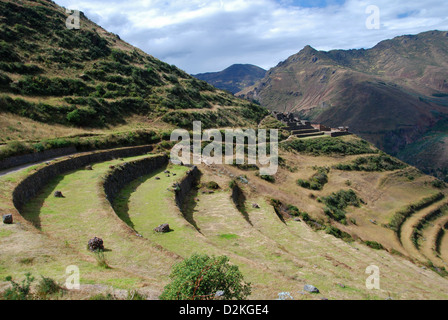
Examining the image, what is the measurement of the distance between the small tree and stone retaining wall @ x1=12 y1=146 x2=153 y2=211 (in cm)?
1209

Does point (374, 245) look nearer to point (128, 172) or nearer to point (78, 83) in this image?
point (128, 172)

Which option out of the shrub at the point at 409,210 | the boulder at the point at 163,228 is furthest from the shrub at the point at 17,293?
the shrub at the point at 409,210

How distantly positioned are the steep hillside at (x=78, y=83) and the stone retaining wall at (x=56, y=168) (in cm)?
659

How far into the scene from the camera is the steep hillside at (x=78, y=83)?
122ft

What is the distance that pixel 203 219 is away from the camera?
74.0ft

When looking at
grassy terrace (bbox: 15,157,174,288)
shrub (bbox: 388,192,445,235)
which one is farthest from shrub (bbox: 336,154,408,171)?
grassy terrace (bbox: 15,157,174,288)

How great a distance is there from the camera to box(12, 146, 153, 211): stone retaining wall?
54.3ft

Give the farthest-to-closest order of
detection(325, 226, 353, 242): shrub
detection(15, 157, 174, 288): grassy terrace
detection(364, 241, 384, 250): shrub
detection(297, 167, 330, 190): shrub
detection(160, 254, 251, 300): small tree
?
1. detection(297, 167, 330, 190): shrub
2. detection(325, 226, 353, 242): shrub
3. detection(364, 241, 384, 250): shrub
4. detection(15, 157, 174, 288): grassy terrace
5. detection(160, 254, 251, 300): small tree

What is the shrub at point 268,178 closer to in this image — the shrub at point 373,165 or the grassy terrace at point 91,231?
the shrub at point 373,165

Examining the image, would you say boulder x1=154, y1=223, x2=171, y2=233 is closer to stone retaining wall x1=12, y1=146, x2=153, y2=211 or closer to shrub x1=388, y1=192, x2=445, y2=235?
stone retaining wall x1=12, y1=146, x2=153, y2=211

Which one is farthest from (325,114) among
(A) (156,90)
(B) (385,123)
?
(A) (156,90)

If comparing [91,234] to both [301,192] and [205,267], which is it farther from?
[301,192]

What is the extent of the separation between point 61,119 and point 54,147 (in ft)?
37.5

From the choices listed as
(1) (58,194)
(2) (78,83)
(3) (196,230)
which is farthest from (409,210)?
(2) (78,83)
